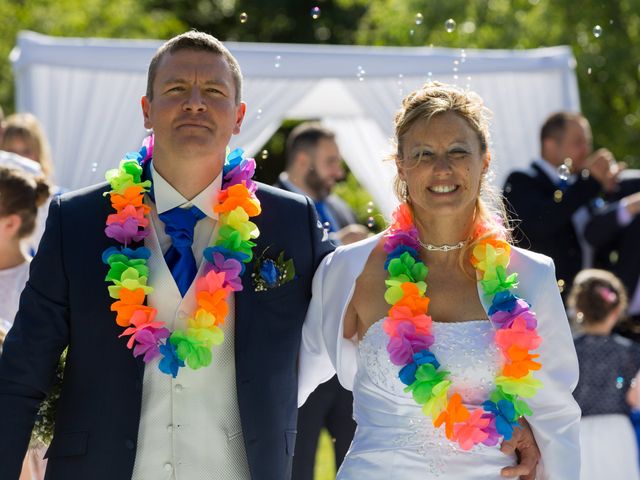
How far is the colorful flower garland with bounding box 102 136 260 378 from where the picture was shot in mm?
3496

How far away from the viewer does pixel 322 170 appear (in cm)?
760

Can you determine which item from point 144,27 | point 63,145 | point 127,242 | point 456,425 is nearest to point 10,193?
point 127,242

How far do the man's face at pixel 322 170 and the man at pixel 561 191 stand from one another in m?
1.10

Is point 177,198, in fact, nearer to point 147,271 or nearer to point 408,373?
point 147,271

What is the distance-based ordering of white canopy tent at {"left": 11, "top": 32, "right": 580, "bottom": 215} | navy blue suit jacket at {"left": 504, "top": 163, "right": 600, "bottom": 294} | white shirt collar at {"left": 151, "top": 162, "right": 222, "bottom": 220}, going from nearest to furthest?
white shirt collar at {"left": 151, "top": 162, "right": 222, "bottom": 220}, navy blue suit jacket at {"left": 504, "top": 163, "right": 600, "bottom": 294}, white canopy tent at {"left": 11, "top": 32, "right": 580, "bottom": 215}

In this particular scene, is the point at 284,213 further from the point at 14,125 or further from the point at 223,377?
the point at 14,125

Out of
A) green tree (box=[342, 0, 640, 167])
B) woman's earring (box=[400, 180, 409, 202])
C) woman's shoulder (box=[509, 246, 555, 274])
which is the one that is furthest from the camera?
green tree (box=[342, 0, 640, 167])

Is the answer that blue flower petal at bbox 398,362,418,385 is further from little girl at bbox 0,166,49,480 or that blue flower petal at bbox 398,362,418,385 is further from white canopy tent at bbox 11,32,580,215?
white canopy tent at bbox 11,32,580,215

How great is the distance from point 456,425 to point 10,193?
2386 mm

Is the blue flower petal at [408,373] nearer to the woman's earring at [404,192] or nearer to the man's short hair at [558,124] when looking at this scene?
the woman's earring at [404,192]

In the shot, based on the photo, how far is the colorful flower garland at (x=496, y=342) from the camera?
3.60 m

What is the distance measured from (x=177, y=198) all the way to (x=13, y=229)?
64.9 inches

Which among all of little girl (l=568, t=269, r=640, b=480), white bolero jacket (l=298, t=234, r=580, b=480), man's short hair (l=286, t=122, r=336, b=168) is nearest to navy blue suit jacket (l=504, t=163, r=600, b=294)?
little girl (l=568, t=269, r=640, b=480)

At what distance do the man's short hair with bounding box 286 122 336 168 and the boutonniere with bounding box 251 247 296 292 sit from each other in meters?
3.92
